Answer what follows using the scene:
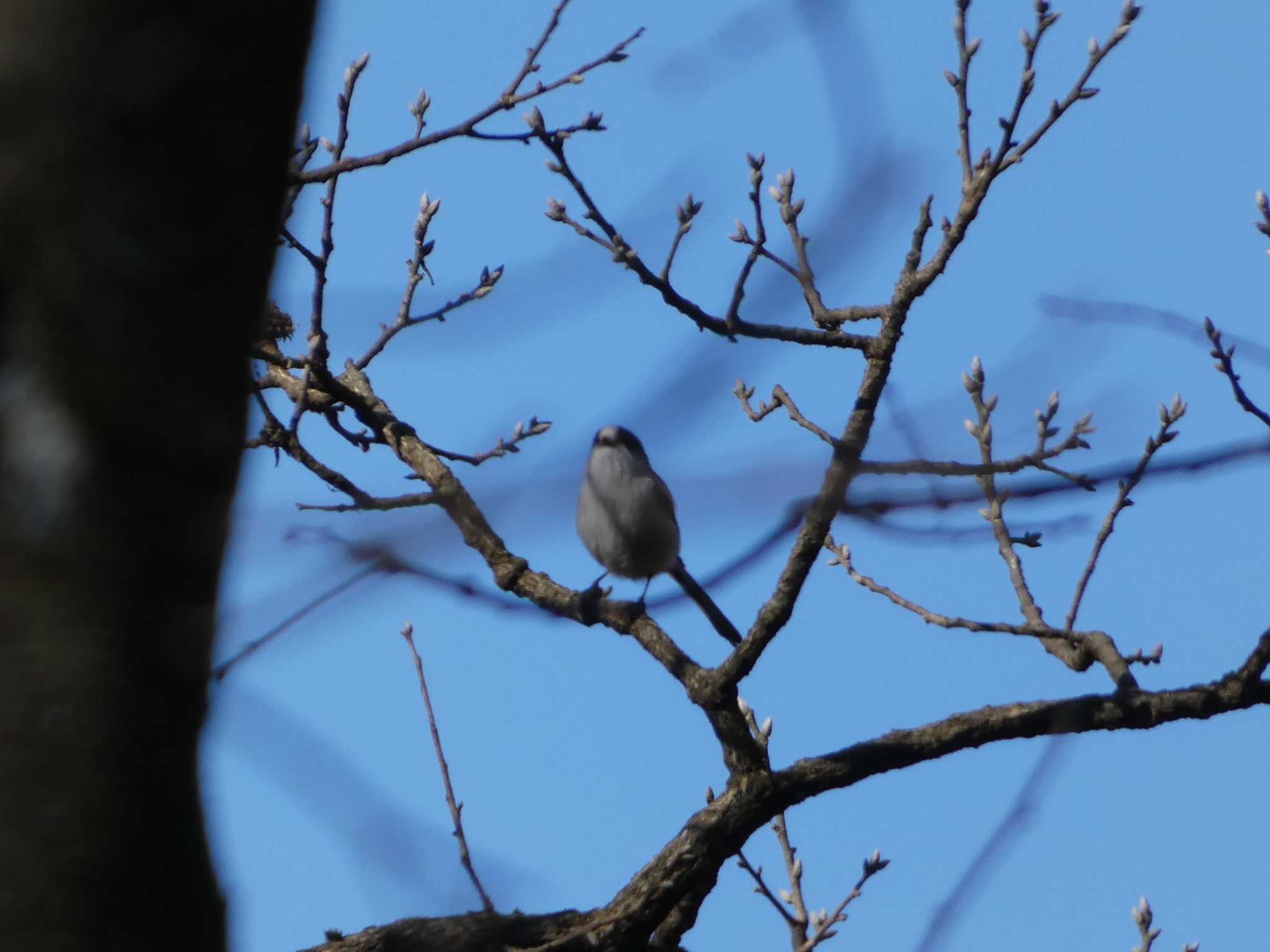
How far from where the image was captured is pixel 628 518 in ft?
18.0

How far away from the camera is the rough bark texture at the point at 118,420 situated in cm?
88

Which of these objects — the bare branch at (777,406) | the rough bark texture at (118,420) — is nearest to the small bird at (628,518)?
the bare branch at (777,406)

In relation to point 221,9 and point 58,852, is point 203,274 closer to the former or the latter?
point 221,9

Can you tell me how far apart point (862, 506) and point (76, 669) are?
685mm

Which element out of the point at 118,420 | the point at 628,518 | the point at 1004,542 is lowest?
the point at 118,420

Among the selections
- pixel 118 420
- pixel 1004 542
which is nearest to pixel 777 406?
pixel 1004 542

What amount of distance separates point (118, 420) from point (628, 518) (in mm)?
4610

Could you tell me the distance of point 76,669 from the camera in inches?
36.0

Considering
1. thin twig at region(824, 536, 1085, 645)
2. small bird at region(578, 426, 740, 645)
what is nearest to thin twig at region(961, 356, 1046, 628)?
thin twig at region(824, 536, 1085, 645)

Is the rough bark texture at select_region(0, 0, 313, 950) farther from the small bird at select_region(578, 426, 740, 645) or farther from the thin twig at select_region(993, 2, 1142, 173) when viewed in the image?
the small bird at select_region(578, 426, 740, 645)

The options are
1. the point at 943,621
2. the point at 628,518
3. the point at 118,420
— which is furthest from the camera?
the point at 628,518

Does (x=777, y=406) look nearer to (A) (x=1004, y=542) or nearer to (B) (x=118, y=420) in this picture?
(A) (x=1004, y=542)

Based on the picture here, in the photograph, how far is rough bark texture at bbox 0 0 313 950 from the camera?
88cm

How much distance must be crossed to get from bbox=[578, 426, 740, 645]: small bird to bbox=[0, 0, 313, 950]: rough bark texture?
14.4ft
